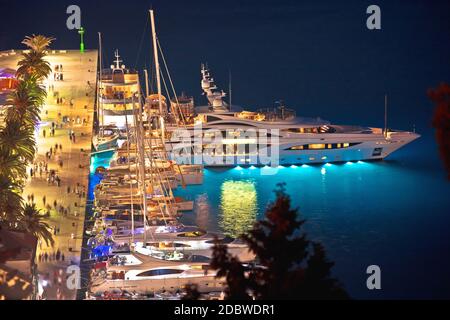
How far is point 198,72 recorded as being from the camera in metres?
120

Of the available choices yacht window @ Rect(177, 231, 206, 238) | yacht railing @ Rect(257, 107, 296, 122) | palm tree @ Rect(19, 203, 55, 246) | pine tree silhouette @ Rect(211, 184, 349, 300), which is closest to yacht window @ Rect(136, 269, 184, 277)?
palm tree @ Rect(19, 203, 55, 246)

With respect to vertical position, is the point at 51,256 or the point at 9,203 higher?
the point at 9,203

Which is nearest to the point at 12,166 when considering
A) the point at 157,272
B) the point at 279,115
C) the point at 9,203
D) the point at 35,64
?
the point at 9,203

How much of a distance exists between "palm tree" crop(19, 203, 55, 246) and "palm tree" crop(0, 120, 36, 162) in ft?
26.5

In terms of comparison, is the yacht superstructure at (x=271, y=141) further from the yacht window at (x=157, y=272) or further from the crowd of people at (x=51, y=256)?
the crowd of people at (x=51, y=256)

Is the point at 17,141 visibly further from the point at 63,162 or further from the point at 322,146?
the point at 322,146

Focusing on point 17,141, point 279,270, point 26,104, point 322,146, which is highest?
point 26,104

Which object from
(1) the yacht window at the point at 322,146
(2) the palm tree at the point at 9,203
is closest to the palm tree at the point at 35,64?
(1) the yacht window at the point at 322,146

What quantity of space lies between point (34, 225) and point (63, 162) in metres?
15.4

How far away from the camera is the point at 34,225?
126 feet

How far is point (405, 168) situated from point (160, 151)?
1348 cm

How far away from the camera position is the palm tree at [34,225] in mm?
38250
